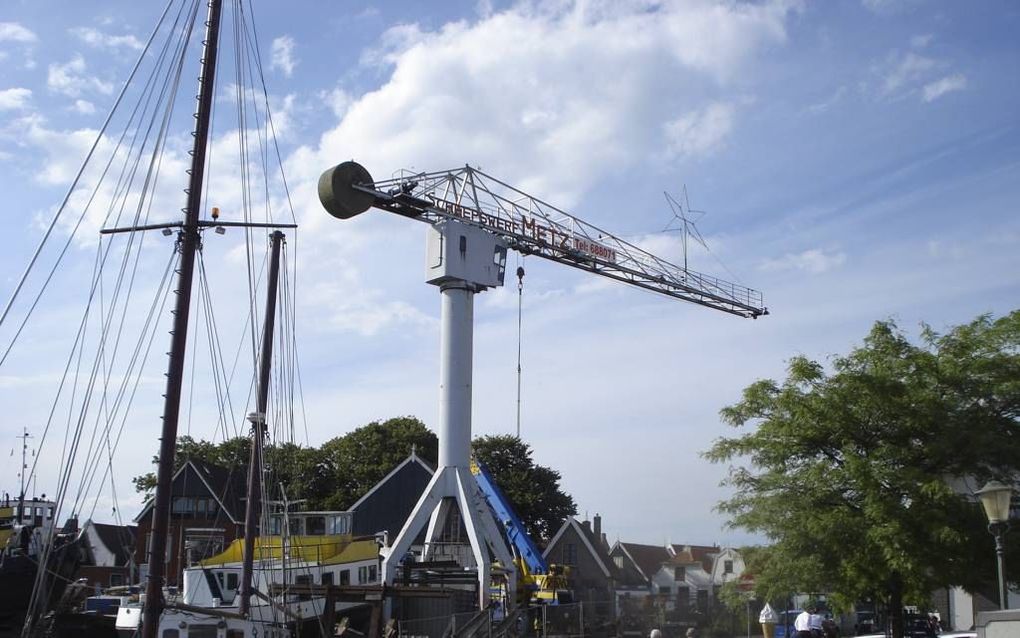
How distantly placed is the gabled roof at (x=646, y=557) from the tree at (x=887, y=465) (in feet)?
184

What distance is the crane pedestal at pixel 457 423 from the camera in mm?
32719

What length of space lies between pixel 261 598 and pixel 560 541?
35099mm

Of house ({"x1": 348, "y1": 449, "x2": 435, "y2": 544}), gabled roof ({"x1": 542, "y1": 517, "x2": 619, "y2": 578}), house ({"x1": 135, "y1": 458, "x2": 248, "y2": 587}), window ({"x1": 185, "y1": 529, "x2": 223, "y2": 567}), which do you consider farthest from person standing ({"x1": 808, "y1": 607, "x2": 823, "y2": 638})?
house ({"x1": 135, "y1": 458, "x2": 248, "y2": 587})

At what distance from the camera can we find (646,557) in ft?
265

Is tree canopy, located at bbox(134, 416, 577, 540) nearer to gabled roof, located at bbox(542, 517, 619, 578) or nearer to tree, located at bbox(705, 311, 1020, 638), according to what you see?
gabled roof, located at bbox(542, 517, 619, 578)

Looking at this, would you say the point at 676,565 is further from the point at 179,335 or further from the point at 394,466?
the point at 179,335

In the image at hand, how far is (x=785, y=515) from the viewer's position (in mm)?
22531

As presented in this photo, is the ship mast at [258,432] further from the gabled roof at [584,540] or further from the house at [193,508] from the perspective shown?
the gabled roof at [584,540]

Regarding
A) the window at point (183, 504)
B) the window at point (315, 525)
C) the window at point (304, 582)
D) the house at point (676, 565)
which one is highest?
the window at point (183, 504)

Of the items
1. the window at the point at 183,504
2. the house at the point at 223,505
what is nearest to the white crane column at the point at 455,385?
the house at the point at 223,505

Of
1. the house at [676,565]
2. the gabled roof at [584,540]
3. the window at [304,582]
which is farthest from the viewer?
the house at [676,565]

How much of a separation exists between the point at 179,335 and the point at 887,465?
50.1 feet

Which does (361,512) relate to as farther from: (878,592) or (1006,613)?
(1006,613)

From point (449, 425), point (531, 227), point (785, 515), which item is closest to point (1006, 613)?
point (785, 515)
